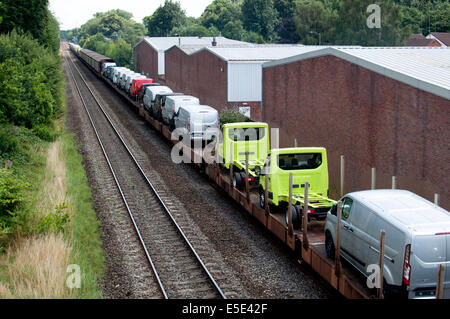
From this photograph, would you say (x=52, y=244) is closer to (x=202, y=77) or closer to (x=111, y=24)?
(x=202, y=77)

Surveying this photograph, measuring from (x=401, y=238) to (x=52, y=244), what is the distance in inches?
323

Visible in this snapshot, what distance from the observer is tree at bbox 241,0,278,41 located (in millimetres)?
Result: 120062

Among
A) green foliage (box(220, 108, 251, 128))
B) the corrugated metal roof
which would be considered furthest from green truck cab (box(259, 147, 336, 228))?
the corrugated metal roof

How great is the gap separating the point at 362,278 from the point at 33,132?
20.9 meters

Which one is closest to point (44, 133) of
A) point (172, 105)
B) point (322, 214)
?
point (172, 105)

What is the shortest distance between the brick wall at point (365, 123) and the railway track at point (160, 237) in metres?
6.71

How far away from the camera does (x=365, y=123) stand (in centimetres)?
1841

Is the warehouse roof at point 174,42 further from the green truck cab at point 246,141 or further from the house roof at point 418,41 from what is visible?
the green truck cab at point 246,141

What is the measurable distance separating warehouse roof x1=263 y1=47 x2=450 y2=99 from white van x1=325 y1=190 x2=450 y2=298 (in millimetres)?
4763

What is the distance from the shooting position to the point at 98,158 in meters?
26.4

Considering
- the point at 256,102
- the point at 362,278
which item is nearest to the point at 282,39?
the point at 256,102

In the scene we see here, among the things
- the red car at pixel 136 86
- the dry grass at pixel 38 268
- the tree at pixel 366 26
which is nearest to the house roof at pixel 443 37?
the tree at pixel 366 26

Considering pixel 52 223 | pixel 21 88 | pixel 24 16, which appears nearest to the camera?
pixel 52 223

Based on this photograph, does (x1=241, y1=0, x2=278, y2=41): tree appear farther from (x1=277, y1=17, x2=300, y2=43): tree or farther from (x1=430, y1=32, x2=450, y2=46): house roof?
(x1=430, y1=32, x2=450, y2=46): house roof
